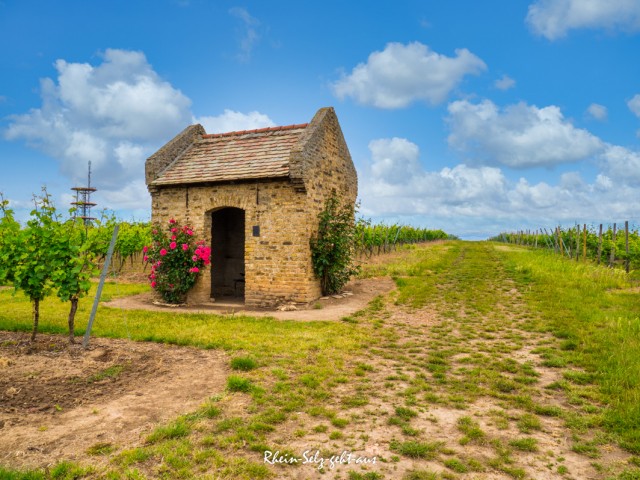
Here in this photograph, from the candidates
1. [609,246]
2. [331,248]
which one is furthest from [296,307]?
[609,246]

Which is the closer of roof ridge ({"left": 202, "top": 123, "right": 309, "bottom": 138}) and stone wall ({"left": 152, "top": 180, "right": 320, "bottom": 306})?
stone wall ({"left": 152, "top": 180, "right": 320, "bottom": 306})

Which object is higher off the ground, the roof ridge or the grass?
the roof ridge

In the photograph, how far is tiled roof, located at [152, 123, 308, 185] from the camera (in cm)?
1160

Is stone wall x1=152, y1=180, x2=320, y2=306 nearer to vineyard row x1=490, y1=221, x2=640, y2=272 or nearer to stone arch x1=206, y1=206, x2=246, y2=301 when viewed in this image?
stone arch x1=206, y1=206, x2=246, y2=301

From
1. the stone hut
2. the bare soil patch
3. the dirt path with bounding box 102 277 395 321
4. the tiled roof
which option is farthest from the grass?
the tiled roof

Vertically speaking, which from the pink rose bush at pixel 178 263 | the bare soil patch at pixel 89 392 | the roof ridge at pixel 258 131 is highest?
the roof ridge at pixel 258 131

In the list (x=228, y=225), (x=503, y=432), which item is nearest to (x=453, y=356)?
(x=503, y=432)

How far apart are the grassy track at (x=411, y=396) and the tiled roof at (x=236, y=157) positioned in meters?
4.22

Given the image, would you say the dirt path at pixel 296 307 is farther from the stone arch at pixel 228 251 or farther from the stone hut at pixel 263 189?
the stone arch at pixel 228 251

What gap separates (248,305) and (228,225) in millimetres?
4182

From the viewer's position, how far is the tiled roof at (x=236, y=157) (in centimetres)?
1160

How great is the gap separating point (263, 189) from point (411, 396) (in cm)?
773

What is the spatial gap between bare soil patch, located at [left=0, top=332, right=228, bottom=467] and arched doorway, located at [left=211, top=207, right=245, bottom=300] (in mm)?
7193

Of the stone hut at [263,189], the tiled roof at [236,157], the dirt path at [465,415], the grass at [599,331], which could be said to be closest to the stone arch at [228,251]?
the stone hut at [263,189]
